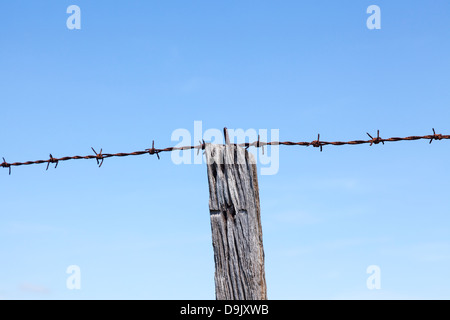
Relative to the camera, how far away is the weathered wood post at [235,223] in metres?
3.75

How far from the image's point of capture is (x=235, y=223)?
3828 mm

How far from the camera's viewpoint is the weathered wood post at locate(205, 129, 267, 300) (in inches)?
148

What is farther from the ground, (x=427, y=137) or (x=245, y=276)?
(x=427, y=137)
